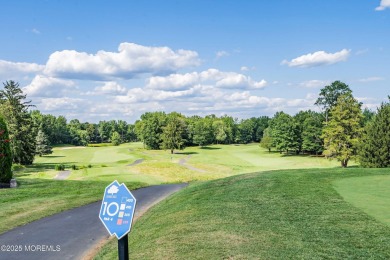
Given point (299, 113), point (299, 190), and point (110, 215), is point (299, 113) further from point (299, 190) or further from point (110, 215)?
point (110, 215)

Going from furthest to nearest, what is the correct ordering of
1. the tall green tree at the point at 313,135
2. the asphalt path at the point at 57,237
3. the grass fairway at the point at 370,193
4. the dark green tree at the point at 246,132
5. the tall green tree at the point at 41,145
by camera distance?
the dark green tree at the point at 246,132 → the tall green tree at the point at 41,145 → the tall green tree at the point at 313,135 → the grass fairway at the point at 370,193 → the asphalt path at the point at 57,237

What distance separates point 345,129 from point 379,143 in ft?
43.8

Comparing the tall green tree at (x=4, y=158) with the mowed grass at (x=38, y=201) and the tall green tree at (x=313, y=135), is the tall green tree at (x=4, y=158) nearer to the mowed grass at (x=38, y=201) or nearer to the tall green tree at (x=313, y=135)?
the mowed grass at (x=38, y=201)

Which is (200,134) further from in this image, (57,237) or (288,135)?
(57,237)

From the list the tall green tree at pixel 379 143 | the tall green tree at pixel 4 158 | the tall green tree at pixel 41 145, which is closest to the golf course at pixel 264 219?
the tall green tree at pixel 4 158

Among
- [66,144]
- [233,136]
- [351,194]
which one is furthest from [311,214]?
[66,144]

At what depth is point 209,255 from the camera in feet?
28.1

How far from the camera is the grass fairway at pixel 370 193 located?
1218cm

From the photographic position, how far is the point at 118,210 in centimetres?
591

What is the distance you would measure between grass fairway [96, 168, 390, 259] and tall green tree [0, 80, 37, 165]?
47.6 meters

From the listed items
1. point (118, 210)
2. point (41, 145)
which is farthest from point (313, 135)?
point (118, 210)

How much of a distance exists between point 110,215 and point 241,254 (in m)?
3.97

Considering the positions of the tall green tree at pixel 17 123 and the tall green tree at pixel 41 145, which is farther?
the tall green tree at pixel 41 145

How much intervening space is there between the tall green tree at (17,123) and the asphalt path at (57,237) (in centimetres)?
4458
